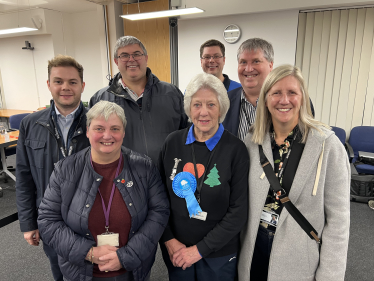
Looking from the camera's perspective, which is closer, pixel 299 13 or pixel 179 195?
pixel 179 195

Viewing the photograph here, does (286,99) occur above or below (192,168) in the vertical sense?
above

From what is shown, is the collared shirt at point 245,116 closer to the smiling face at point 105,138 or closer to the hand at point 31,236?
the smiling face at point 105,138

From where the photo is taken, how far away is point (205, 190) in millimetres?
1354

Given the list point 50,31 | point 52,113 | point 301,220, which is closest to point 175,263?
point 301,220

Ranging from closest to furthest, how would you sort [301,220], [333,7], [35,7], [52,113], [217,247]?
1. [301,220]
2. [217,247]
3. [52,113]
4. [333,7]
5. [35,7]

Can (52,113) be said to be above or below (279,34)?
below

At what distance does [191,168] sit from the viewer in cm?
140

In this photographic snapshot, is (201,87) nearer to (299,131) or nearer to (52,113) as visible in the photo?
(299,131)

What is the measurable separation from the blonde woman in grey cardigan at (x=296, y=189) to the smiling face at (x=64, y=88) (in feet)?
3.96

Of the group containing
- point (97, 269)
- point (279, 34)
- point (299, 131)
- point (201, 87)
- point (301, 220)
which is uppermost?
point (279, 34)

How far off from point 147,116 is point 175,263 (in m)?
1.08

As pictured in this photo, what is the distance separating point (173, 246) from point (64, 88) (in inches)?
48.2

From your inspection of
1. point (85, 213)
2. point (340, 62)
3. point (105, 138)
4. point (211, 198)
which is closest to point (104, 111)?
point (105, 138)

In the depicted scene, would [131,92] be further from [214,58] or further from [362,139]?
[362,139]
